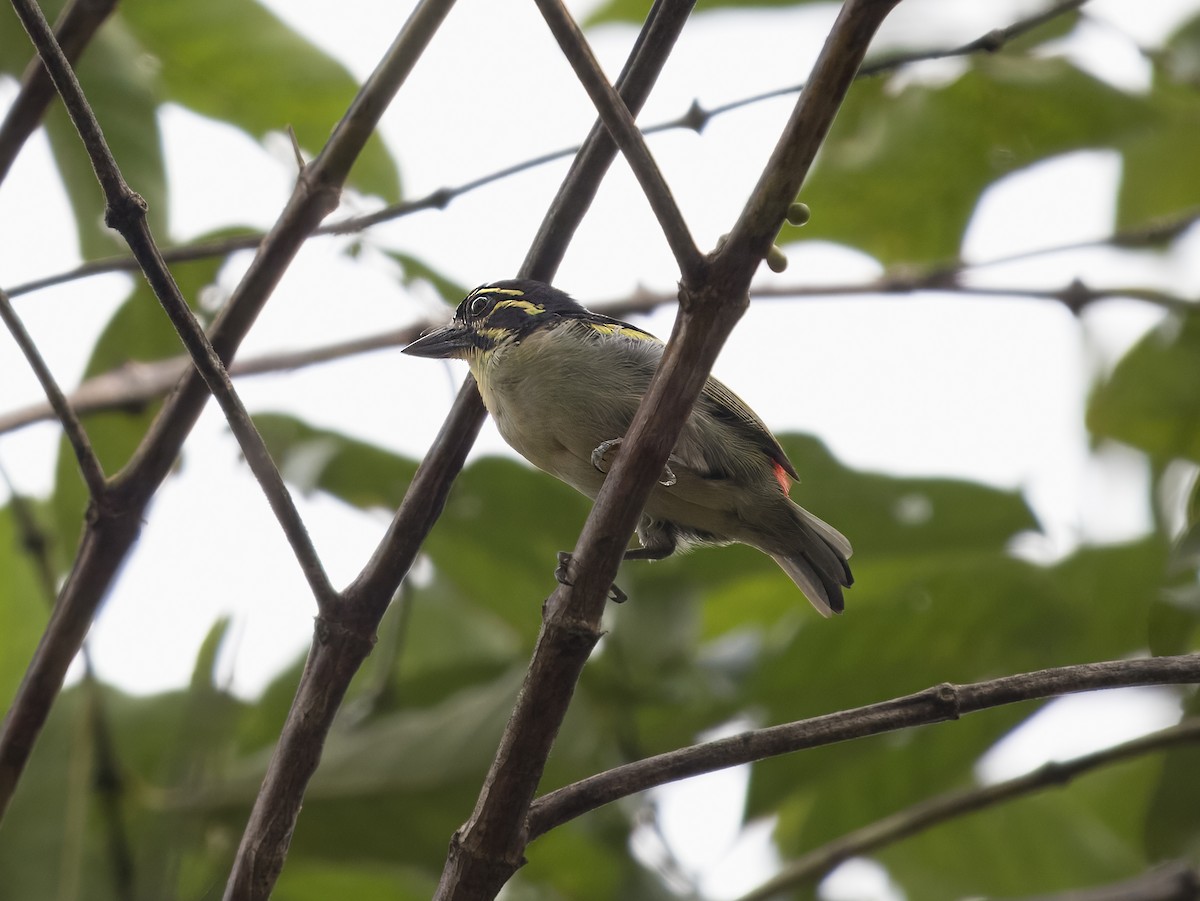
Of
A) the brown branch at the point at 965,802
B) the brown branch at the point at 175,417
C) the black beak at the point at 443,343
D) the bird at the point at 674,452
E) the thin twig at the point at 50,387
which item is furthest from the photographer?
the black beak at the point at 443,343

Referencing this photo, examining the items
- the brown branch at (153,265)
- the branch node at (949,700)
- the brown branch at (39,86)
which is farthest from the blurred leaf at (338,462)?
the branch node at (949,700)

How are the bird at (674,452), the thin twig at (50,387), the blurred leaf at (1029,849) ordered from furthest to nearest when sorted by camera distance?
the blurred leaf at (1029,849), the bird at (674,452), the thin twig at (50,387)

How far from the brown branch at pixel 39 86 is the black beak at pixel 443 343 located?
1.44m

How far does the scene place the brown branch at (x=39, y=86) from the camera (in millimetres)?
2661

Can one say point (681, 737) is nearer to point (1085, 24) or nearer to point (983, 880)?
point (983, 880)

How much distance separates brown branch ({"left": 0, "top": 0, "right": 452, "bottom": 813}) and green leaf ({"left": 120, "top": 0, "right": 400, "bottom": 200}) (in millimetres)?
1177

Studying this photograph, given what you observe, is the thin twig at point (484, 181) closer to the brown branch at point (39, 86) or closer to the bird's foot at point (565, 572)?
the brown branch at point (39, 86)

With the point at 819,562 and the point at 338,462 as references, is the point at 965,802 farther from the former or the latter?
the point at 338,462

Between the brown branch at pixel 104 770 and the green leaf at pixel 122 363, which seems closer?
the brown branch at pixel 104 770

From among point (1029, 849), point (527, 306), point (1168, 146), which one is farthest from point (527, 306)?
point (1029, 849)

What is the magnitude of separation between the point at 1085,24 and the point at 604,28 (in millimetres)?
1518

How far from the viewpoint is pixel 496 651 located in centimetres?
441

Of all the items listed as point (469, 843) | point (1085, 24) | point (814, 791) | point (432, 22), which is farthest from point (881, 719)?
point (1085, 24)

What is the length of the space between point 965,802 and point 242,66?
2748 mm
